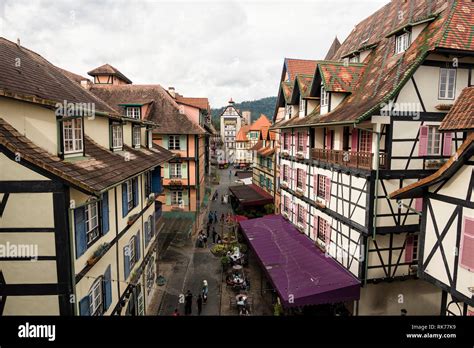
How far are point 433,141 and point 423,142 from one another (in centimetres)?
61

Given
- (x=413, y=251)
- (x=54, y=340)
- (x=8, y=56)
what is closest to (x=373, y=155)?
(x=413, y=251)

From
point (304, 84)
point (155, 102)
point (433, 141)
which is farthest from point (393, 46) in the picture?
point (155, 102)

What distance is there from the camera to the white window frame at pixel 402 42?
14257 mm

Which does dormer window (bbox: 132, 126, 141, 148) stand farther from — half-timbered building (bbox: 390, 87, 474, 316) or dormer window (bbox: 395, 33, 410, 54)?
dormer window (bbox: 395, 33, 410, 54)

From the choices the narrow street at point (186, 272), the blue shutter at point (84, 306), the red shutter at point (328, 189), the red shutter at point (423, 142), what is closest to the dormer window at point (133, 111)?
the narrow street at point (186, 272)

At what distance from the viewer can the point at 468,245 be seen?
729 cm

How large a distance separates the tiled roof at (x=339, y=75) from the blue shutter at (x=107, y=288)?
554 inches

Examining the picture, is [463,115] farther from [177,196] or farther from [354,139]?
[177,196]

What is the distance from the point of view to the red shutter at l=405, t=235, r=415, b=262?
14.2 m

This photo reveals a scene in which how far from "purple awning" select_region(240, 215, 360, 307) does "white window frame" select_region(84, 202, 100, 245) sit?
837 cm

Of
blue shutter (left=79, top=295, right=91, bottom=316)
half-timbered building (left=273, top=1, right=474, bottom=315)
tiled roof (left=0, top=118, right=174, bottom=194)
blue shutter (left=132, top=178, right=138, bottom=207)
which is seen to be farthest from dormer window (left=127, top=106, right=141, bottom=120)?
blue shutter (left=79, top=295, right=91, bottom=316)

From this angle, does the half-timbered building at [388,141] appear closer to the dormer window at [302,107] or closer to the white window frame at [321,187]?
the white window frame at [321,187]

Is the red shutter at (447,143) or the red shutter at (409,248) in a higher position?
the red shutter at (447,143)

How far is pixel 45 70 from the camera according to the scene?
10.9 meters
